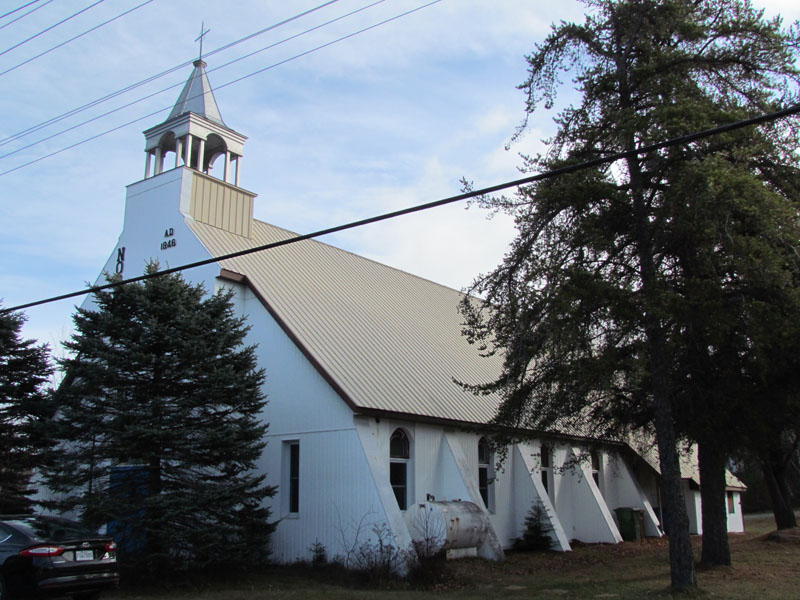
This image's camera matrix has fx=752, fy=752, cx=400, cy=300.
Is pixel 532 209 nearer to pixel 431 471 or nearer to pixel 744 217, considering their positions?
pixel 744 217

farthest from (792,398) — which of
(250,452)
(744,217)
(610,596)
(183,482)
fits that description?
(183,482)

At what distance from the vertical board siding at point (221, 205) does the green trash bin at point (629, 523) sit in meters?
17.1

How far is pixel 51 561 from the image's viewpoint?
471 inches

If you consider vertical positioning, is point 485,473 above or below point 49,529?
above

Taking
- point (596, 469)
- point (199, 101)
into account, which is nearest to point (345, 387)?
point (199, 101)

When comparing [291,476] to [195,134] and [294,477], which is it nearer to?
[294,477]

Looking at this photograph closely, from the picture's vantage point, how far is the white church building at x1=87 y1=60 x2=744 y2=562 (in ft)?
61.6

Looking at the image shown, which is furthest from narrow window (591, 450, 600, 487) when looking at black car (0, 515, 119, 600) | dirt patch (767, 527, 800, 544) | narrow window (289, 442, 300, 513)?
black car (0, 515, 119, 600)

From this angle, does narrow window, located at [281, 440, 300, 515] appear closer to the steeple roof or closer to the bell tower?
the bell tower

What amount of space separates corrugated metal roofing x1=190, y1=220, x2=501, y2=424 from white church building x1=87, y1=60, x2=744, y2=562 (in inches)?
2.7

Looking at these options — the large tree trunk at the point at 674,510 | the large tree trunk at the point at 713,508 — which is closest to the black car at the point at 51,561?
the large tree trunk at the point at 674,510

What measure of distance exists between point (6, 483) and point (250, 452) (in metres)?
8.83

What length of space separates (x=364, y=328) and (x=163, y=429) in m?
8.76

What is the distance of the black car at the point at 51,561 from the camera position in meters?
11.8
